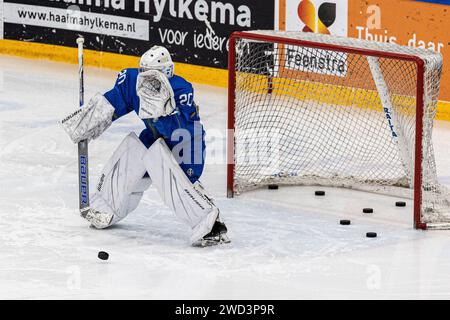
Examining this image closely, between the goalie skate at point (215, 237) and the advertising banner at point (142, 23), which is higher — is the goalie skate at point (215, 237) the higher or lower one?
the lower one

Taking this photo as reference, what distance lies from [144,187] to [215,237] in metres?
0.50

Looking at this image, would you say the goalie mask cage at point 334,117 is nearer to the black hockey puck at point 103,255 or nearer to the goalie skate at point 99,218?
the goalie skate at point 99,218

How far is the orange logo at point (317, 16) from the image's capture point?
36.1ft

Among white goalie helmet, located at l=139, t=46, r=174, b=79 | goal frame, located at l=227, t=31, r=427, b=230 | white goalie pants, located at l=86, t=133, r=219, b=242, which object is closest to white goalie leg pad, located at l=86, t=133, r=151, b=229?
white goalie pants, located at l=86, t=133, r=219, b=242

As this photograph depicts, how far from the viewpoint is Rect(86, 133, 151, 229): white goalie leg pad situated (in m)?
7.74

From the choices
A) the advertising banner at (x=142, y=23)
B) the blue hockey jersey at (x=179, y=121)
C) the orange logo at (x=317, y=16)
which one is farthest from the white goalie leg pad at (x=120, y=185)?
the advertising banner at (x=142, y=23)

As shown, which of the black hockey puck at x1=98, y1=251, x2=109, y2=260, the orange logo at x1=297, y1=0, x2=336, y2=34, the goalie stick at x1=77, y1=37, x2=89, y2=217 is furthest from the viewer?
the orange logo at x1=297, y1=0, x2=336, y2=34

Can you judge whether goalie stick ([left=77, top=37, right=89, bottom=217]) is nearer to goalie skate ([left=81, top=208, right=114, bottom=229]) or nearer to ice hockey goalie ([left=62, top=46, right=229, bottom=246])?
goalie skate ([left=81, top=208, right=114, bottom=229])

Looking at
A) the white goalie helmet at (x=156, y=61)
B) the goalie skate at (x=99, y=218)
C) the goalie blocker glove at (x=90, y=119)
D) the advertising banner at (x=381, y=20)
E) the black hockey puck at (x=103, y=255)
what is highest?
the advertising banner at (x=381, y=20)

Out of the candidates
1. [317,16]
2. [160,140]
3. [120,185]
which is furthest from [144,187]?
[317,16]

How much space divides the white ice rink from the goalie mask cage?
20 centimetres

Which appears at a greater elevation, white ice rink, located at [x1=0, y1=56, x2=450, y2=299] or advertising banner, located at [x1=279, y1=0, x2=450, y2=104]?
advertising banner, located at [x1=279, y1=0, x2=450, y2=104]

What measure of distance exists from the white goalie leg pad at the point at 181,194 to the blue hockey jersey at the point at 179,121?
66 millimetres

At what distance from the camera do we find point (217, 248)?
7562 mm
